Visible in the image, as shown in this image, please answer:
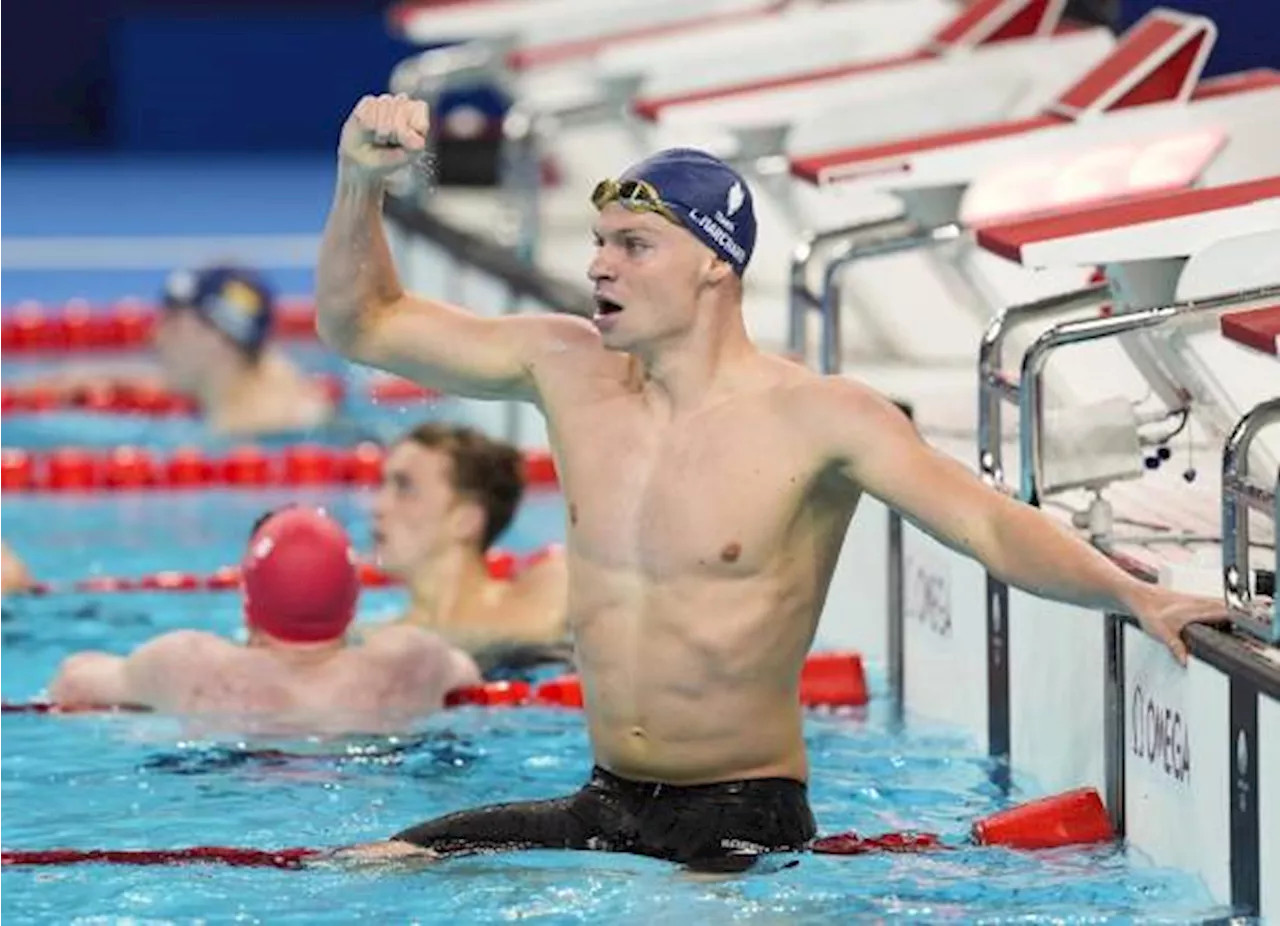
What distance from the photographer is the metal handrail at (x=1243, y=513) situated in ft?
15.2

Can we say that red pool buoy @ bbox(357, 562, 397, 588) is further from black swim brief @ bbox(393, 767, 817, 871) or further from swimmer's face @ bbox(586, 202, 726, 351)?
swimmer's face @ bbox(586, 202, 726, 351)

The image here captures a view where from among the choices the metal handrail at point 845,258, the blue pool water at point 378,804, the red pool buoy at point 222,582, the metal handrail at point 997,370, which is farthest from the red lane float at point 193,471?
the metal handrail at point 997,370

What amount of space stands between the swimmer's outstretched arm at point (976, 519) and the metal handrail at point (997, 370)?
1100 mm

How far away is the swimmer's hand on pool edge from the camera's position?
4762 mm

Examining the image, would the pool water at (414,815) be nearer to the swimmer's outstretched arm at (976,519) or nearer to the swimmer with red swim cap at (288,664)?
the swimmer with red swim cap at (288,664)

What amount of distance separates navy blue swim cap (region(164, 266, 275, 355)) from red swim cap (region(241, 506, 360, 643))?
390 cm

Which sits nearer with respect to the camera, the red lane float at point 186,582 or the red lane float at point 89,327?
the red lane float at point 186,582

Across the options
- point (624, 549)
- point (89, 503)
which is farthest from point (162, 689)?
point (89, 503)

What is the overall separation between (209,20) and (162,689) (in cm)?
1371

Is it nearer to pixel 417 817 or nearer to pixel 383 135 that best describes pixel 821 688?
pixel 417 817

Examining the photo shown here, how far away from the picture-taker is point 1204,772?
4.79 m

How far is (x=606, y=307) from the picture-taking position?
480cm

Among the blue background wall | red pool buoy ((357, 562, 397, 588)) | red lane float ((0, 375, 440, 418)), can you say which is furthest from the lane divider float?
the blue background wall

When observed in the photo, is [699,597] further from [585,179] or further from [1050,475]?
[585,179]
